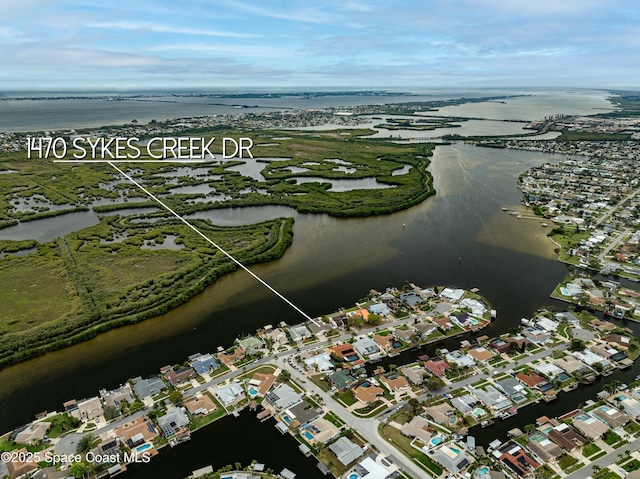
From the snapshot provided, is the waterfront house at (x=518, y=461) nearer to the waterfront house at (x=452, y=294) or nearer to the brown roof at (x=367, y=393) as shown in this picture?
Answer: the brown roof at (x=367, y=393)

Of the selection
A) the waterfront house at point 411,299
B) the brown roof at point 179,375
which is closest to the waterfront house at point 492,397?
the waterfront house at point 411,299

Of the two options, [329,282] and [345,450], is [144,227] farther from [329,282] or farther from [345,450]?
[345,450]

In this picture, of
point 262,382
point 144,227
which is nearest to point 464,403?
point 262,382

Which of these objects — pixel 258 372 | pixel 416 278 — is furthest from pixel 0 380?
pixel 416 278

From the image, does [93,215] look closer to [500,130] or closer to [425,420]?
[425,420]

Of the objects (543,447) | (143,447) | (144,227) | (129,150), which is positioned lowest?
(143,447)
